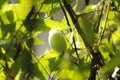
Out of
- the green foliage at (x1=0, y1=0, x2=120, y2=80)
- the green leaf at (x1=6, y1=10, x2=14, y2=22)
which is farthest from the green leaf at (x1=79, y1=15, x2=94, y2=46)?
the green leaf at (x1=6, y1=10, x2=14, y2=22)

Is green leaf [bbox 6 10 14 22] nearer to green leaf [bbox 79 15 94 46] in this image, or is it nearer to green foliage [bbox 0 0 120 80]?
green foliage [bbox 0 0 120 80]

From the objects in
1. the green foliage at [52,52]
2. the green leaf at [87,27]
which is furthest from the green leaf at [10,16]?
the green leaf at [87,27]

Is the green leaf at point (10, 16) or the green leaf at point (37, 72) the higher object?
the green leaf at point (10, 16)

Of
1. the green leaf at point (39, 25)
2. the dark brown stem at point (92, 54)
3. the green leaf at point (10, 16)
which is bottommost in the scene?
the dark brown stem at point (92, 54)

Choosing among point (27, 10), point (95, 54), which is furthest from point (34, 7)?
point (95, 54)

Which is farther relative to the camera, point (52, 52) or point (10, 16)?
point (52, 52)

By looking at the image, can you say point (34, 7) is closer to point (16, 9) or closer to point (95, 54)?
point (16, 9)

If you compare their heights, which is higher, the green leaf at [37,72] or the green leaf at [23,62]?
the green leaf at [23,62]

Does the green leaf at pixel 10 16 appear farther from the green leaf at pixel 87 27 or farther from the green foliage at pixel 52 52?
the green leaf at pixel 87 27
